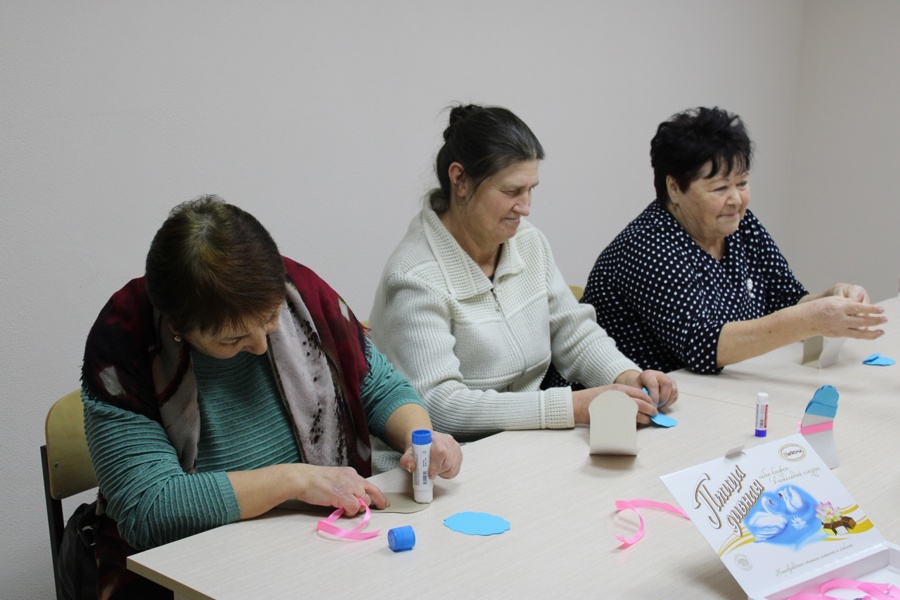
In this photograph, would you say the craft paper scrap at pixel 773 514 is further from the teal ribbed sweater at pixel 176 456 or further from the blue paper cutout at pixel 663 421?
the teal ribbed sweater at pixel 176 456

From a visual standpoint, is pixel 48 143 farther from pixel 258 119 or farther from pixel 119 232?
pixel 258 119

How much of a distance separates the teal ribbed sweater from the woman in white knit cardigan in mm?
439

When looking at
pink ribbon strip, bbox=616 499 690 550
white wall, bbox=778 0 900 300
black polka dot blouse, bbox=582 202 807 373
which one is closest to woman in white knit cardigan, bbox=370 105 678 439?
black polka dot blouse, bbox=582 202 807 373

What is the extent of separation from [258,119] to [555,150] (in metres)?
1.46

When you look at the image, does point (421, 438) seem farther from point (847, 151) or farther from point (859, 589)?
point (847, 151)

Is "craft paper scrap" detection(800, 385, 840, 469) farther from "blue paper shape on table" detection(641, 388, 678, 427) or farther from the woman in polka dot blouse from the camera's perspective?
the woman in polka dot blouse

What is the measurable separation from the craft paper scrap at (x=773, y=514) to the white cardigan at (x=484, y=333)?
0.62m

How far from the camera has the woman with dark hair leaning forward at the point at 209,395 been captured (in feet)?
4.75

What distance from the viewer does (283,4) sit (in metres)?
2.73

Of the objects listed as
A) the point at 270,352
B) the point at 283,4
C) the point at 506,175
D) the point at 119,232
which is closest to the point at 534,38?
the point at 283,4

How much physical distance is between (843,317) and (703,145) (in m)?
0.61

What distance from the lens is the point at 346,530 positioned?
1460 millimetres

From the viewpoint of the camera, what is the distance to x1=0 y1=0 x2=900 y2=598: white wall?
91.1 inches

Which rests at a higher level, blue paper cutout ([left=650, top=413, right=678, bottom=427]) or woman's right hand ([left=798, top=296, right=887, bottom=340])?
woman's right hand ([left=798, top=296, right=887, bottom=340])
